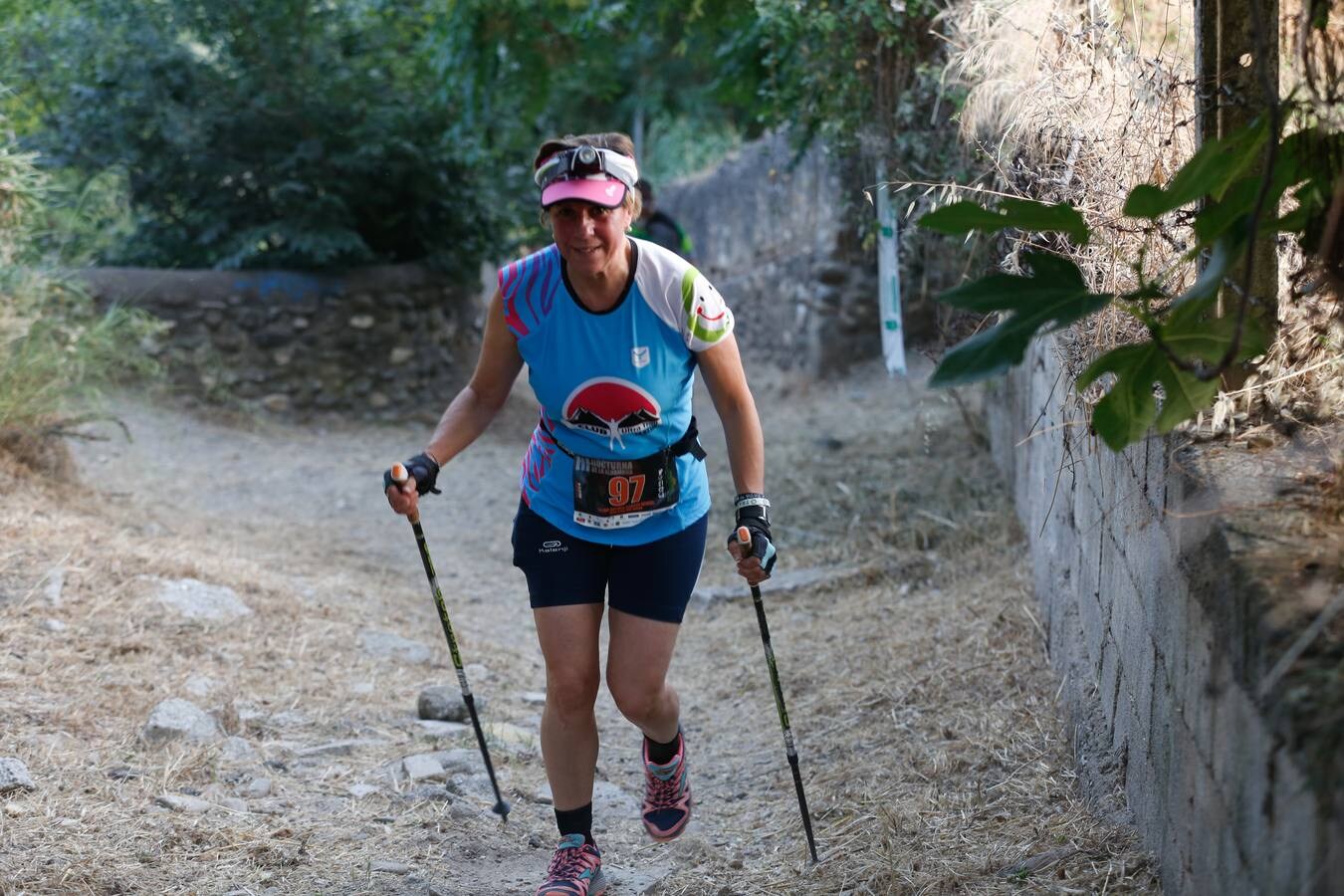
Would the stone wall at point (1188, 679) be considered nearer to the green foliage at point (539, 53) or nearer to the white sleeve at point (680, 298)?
the white sleeve at point (680, 298)

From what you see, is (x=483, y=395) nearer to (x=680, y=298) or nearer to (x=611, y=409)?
(x=611, y=409)

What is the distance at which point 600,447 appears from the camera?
3150 mm

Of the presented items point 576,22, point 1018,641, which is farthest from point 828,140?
point 1018,641

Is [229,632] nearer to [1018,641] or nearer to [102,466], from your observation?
[1018,641]

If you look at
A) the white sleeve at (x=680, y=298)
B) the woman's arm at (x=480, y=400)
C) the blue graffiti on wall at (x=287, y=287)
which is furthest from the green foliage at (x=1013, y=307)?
the blue graffiti on wall at (x=287, y=287)

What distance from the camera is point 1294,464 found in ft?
8.05

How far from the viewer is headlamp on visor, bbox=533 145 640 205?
2963 mm

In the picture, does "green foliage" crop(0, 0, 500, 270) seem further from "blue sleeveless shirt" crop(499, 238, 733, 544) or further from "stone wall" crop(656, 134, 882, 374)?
"blue sleeveless shirt" crop(499, 238, 733, 544)

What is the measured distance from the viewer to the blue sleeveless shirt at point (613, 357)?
3062 millimetres

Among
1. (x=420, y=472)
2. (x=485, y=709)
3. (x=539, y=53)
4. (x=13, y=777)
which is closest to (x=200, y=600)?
(x=485, y=709)

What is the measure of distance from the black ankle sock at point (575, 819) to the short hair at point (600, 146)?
148 centimetres

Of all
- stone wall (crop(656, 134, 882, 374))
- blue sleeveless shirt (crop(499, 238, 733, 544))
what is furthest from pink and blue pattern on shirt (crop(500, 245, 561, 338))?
stone wall (crop(656, 134, 882, 374))

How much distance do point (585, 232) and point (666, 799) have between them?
156 cm

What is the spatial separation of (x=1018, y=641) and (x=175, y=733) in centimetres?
283
